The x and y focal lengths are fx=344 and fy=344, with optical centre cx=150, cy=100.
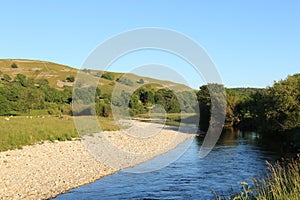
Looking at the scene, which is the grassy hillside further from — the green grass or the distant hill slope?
the green grass

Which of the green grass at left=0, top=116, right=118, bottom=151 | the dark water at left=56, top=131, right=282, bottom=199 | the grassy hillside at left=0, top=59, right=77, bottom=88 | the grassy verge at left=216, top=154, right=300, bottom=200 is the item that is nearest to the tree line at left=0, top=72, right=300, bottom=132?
the dark water at left=56, top=131, right=282, bottom=199

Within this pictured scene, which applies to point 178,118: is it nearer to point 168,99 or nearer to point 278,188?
point 168,99

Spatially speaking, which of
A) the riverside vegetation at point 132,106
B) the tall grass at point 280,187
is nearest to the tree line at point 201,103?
the riverside vegetation at point 132,106

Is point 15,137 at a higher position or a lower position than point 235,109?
lower

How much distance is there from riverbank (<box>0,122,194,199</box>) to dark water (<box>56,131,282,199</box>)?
1.12 metres

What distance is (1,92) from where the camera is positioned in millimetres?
77125

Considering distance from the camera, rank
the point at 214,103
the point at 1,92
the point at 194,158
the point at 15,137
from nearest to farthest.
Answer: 1. the point at 194,158
2. the point at 15,137
3. the point at 214,103
4. the point at 1,92

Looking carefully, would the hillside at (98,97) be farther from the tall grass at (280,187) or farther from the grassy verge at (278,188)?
the tall grass at (280,187)

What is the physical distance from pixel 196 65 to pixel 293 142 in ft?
62.4

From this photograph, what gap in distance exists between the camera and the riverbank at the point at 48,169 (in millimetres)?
17469

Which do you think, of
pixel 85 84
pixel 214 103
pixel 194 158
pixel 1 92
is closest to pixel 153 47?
pixel 194 158

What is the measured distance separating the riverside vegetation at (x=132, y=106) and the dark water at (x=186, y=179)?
6.37 metres

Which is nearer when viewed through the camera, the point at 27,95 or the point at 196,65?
the point at 196,65

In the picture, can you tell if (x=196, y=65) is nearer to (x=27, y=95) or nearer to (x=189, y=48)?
(x=189, y=48)
